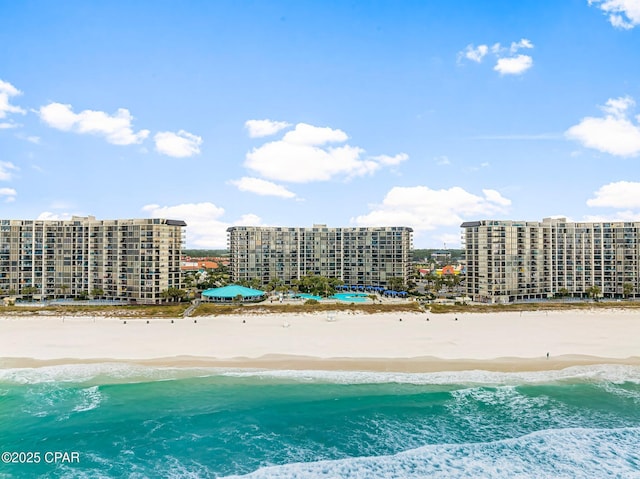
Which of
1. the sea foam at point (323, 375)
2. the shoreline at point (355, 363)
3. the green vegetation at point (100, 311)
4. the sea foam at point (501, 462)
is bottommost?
the sea foam at point (501, 462)

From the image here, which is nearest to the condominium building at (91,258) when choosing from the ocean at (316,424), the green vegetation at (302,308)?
the green vegetation at (302,308)

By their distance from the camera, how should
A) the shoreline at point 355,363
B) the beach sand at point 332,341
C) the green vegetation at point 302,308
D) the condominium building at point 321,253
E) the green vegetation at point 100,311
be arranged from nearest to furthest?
the shoreline at point 355,363 < the beach sand at point 332,341 < the green vegetation at point 100,311 < the green vegetation at point 302,308 < the condominium building at point 321,253

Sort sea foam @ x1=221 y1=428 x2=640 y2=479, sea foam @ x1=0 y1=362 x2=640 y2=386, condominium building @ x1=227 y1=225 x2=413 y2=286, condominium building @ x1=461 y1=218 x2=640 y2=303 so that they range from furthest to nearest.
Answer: condominium building @ x1=227 y1=225 x2=413 y2=286 < condominium building @ x1=461 y1=218 x2=640 y2=303 < sea foam @ x1=0 y1=362 x2=640 y2=386 < sea foam @ x1=221 y1=428 x2=640 y2=479

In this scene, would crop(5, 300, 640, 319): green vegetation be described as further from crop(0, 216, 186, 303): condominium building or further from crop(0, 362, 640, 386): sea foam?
crop(0, 362, 640, 386): sea foam

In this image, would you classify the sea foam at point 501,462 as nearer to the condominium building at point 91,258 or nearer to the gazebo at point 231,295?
the gazebo at point 231,295

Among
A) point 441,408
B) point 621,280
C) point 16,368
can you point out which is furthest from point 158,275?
point 621,280

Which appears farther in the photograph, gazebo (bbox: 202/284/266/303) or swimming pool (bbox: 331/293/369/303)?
swimming pool (bbox: 331/293/369/303)

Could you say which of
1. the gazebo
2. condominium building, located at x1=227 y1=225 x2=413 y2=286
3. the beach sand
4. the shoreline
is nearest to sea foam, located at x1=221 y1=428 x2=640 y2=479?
the shoreline

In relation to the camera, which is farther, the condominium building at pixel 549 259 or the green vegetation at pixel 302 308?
the condominium building at pixel 549 259
